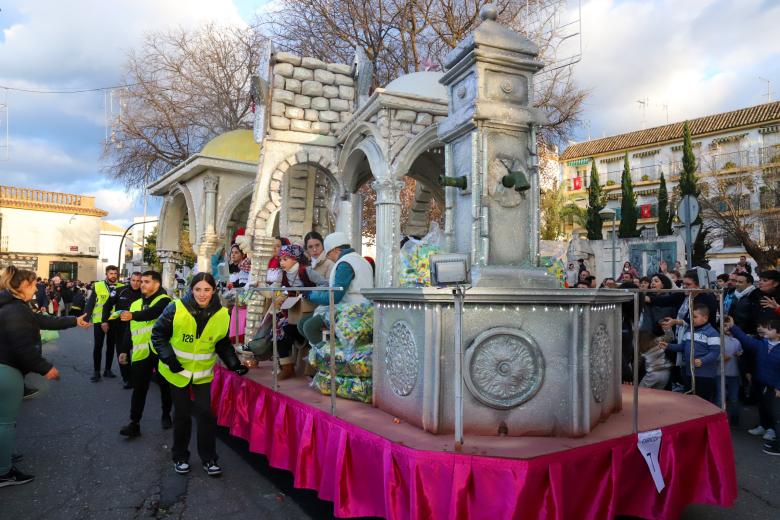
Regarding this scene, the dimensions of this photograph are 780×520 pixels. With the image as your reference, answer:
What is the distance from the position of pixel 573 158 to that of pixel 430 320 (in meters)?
45.3

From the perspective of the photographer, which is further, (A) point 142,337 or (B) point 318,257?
(B) point 318,257

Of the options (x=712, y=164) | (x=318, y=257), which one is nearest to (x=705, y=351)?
(x=318, y=257)

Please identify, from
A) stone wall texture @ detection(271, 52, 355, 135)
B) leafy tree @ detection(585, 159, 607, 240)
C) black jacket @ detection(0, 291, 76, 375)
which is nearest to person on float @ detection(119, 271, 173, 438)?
black jacket @ detection(0, 291, 76, 375)

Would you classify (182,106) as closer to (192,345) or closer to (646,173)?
(192,345)

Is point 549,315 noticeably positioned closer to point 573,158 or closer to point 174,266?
point 174,266

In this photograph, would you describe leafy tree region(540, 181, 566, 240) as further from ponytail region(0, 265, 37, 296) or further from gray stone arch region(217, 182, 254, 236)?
ponytail region(0, 265, 37, 296)

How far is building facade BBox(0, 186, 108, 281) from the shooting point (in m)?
39.3

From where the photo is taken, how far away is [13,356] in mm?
4152

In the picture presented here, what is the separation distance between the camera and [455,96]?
15.6 feet

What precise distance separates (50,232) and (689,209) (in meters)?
44.9

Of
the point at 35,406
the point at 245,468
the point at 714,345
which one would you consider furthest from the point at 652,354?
the point at 35,406

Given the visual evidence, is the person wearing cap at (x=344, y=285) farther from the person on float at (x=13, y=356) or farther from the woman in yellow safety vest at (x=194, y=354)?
the person on float at (x=13, y=356)

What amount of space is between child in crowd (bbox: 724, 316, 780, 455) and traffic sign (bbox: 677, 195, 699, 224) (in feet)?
9.21

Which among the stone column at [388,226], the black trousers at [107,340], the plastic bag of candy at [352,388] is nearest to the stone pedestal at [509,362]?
the plastic bag of candy at [352,388]
